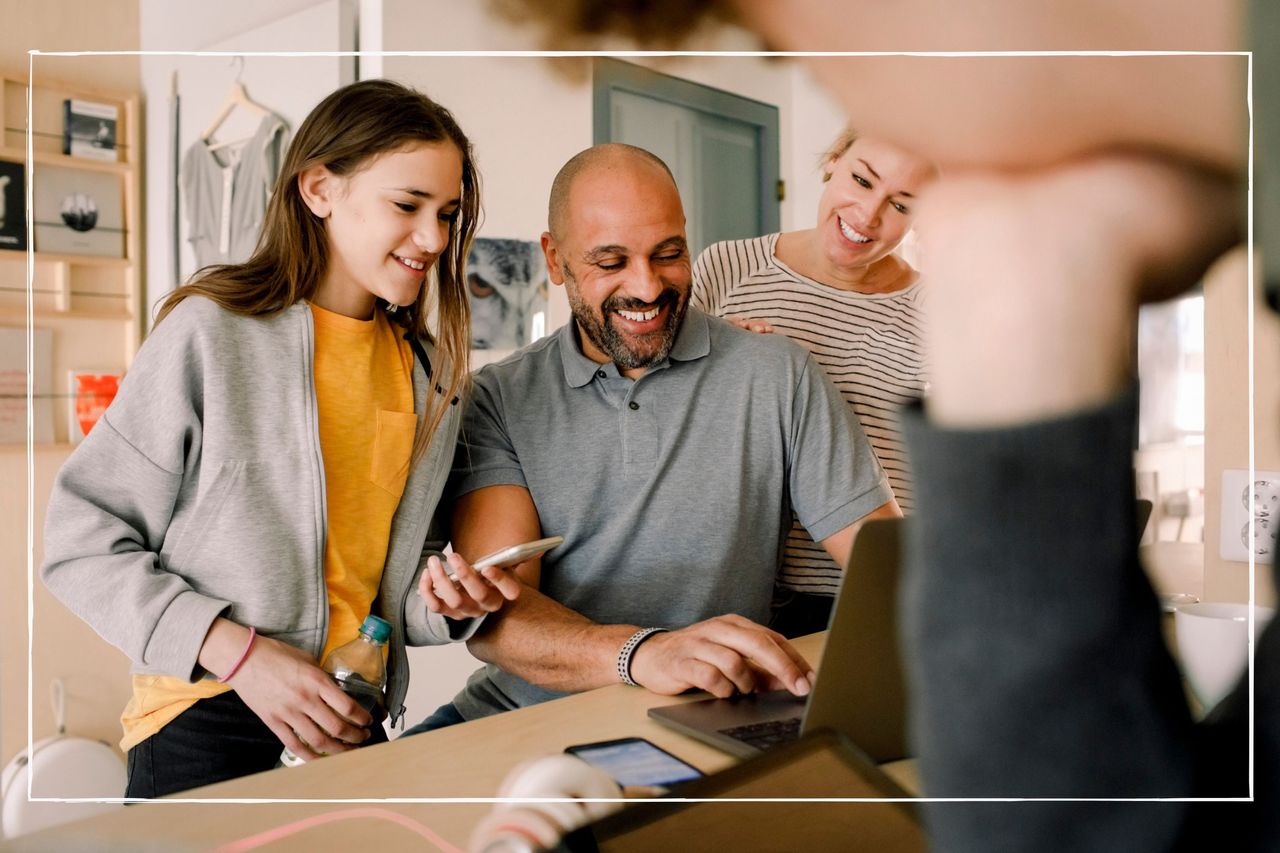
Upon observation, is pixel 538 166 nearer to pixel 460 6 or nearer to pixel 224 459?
pixel 460 6

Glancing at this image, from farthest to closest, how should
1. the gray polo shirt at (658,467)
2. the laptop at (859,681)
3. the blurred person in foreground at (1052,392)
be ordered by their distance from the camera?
1. the gray polo shirt at (658,467)
2. the laptop at (859,681)
3. the blurred person in foreground at (1052,392)

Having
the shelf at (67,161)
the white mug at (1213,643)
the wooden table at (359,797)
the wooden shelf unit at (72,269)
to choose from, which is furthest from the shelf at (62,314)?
the white mug at (1213,643)

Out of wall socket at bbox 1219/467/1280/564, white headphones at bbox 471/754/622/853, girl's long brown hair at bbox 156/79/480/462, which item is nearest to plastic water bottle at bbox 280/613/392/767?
white headphones at bbox 471/754/622/853

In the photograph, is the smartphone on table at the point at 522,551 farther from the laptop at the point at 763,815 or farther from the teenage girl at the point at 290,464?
the laptop at the point at 763,815

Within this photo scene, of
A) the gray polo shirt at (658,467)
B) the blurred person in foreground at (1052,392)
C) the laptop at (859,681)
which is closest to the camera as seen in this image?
the blurred person in foreground at (1052,392)

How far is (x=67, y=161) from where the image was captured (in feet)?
2.26

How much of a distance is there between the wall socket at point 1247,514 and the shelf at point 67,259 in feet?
2.58

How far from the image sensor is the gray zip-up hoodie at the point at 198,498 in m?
0.64

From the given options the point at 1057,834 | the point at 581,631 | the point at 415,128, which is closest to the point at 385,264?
the point at 415,128

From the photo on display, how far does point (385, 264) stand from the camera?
26.4 inches

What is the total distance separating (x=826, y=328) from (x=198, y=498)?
0.47m

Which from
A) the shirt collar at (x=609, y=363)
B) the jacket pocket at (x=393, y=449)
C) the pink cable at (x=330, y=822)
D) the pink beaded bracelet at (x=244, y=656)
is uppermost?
the shirt collar at (x=609, y=363)

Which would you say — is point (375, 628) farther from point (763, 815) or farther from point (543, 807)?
point (763, 815)

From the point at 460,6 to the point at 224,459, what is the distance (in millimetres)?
359
